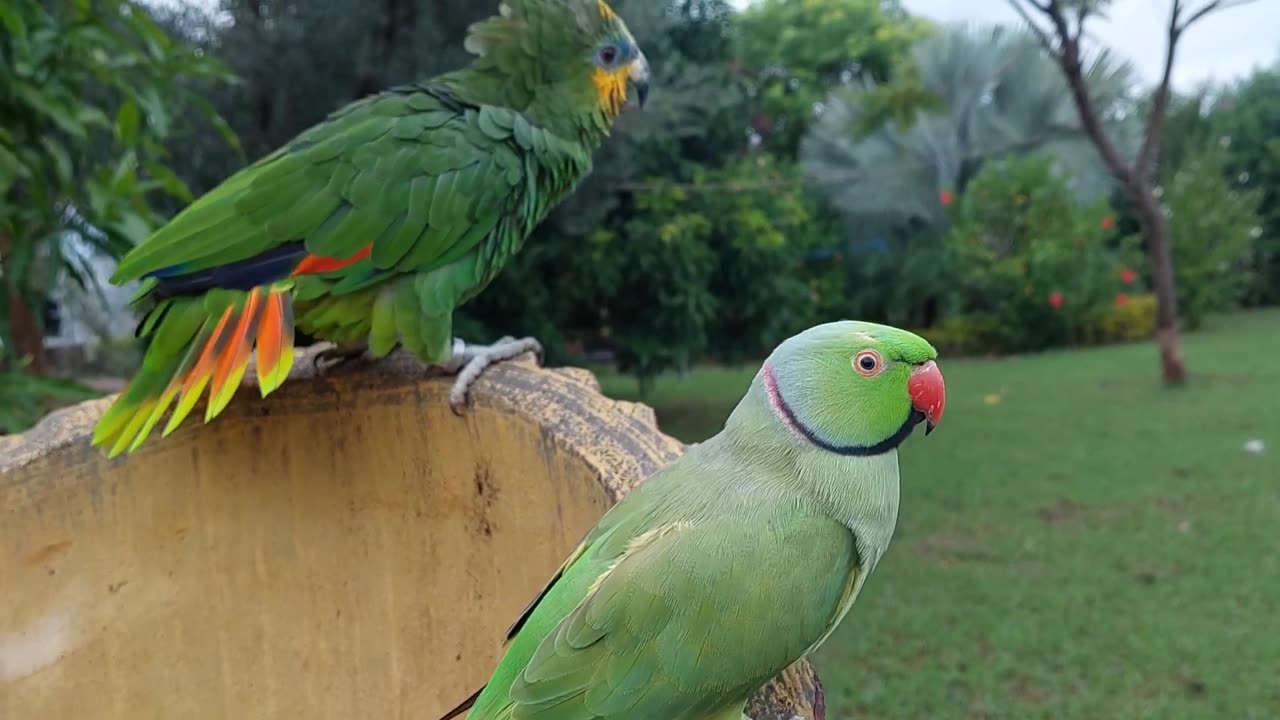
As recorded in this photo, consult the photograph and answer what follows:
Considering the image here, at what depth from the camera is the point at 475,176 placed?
1.13 metres

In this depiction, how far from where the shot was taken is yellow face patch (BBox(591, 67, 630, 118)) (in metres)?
1.36

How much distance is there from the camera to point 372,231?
1.06 m

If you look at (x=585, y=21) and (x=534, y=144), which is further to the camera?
(x=585, y=21)

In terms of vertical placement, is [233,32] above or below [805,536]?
above

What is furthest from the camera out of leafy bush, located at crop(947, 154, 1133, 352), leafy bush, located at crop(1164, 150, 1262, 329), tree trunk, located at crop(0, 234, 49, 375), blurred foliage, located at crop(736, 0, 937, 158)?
blurred foliage, located at crop(736, 0, 937, 158)

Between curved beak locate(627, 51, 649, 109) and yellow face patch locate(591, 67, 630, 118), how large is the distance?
0.02 m

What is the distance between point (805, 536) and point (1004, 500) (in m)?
2.94

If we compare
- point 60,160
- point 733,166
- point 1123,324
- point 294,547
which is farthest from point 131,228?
point 1123,324

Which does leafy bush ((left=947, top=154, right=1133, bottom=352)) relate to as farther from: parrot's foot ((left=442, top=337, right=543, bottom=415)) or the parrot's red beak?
the parrot's red beak

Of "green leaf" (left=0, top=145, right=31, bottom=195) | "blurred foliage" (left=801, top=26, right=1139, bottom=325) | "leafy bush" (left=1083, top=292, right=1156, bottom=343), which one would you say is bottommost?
"leafy bush" (left=1083, top=292, right=1156, bottom=343)

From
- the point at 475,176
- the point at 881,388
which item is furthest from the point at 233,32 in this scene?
the point at 881,388

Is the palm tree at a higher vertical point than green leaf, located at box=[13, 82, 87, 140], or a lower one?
lower

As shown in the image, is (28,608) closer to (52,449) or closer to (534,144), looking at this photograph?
(52,449)

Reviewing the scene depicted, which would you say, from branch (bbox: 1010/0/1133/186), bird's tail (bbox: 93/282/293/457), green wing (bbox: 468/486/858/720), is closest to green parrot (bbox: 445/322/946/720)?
green wing (bbox: 468/486/858/720)
